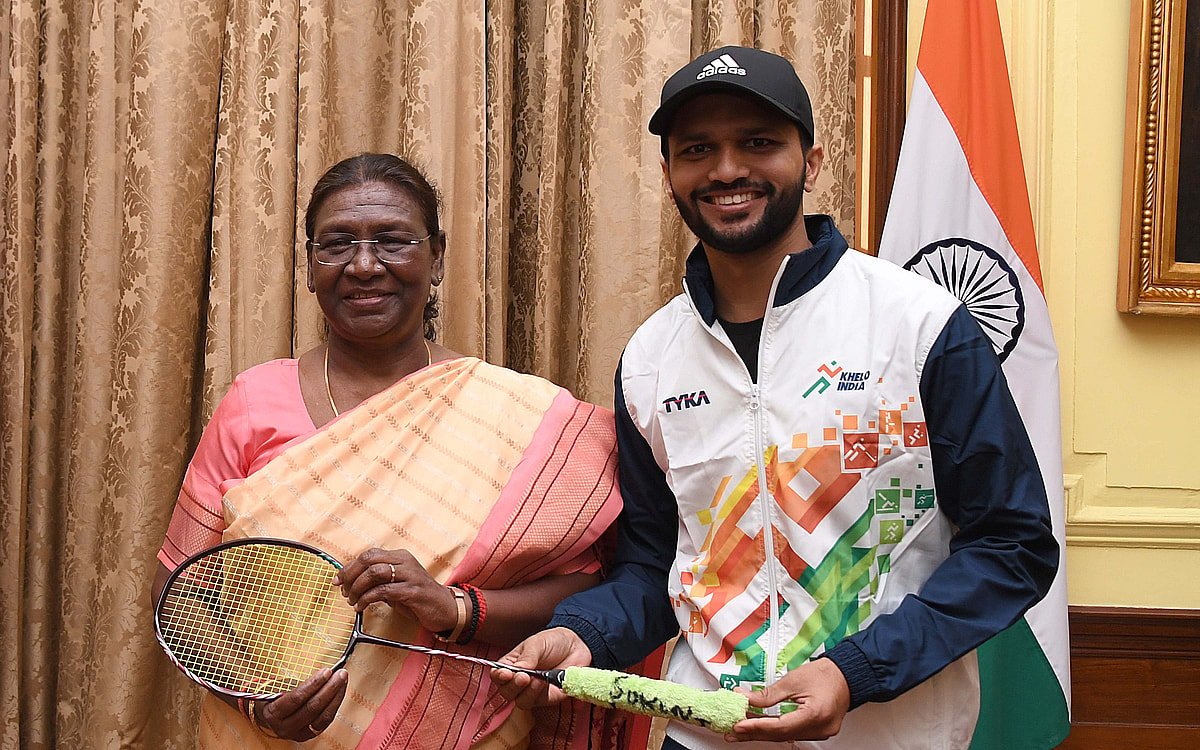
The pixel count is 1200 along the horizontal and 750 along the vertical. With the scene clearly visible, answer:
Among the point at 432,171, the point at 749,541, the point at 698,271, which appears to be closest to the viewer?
the point at 749,541

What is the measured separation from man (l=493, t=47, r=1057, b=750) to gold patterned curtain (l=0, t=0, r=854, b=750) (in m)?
1.00

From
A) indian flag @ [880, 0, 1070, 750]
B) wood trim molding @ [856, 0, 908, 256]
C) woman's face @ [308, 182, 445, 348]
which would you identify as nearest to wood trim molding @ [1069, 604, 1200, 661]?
indian flag @ [880, 0, 1070, 750]

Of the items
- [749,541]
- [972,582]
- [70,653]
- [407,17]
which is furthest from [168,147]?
[972,582]

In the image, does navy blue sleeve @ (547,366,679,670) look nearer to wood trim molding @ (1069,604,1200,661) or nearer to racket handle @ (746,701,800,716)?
racket handle @ (746,701,800,716)

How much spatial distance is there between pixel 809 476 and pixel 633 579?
348 mm

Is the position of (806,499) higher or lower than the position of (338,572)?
higher

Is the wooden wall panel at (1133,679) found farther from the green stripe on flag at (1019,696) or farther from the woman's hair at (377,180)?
the woman's hair at (377,180)

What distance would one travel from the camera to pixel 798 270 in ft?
4.47

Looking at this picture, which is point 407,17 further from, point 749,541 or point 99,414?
point 749,541

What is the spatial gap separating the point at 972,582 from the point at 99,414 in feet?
6.60

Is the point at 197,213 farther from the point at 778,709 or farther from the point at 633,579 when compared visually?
the point at 778,709

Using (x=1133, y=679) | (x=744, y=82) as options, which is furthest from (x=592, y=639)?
(x=1133, y=679)

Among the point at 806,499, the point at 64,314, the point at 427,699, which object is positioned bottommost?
the point at 427,699

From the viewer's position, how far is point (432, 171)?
91.2 inches
